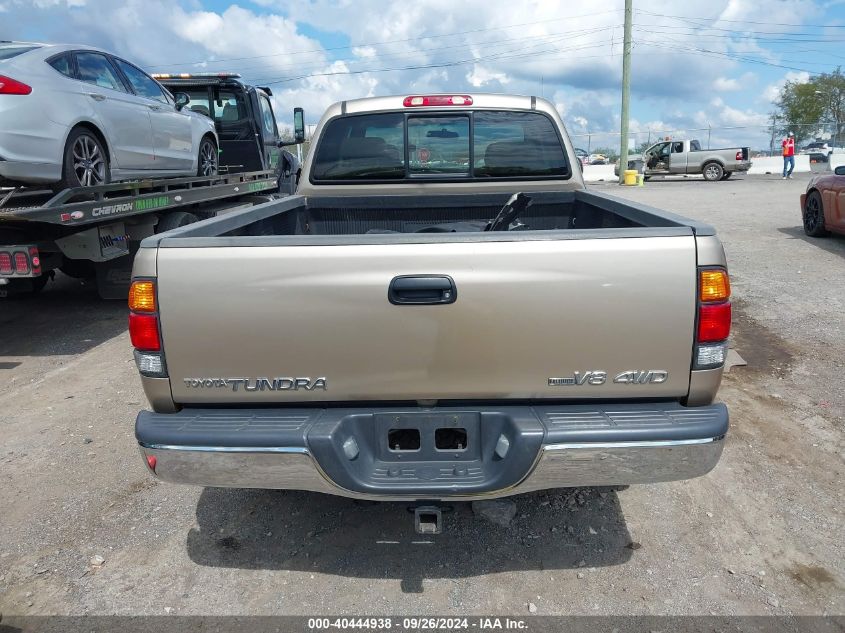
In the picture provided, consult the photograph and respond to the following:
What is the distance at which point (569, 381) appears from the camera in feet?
7.98

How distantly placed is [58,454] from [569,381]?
3.31 meters

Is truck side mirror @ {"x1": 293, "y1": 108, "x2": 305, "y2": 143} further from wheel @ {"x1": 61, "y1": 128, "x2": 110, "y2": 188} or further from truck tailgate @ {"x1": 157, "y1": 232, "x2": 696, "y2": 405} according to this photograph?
truck tailgate @ {"x1": 157, "y1": 232, "x2": 696, "y2": 405}

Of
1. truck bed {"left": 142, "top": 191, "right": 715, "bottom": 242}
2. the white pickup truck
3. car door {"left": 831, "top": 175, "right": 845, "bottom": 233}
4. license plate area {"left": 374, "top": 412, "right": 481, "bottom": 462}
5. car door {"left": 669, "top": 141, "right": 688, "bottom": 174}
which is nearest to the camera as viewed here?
license plate area {"left": 374, "top": 412, "right": 481, "bottom": 462}

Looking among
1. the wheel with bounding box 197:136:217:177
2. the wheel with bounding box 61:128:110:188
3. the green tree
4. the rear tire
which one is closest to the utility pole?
the rear tire

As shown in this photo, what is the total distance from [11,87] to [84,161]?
1006 millimetres

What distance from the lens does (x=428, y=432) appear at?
8.08ft

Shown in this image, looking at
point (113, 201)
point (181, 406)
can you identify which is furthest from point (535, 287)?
point (113, 201)

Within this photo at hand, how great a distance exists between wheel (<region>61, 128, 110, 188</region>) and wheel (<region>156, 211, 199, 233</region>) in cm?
93

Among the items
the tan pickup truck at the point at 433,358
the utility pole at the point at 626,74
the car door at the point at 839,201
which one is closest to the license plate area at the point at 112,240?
the tan pickup truck at the point at 433,358

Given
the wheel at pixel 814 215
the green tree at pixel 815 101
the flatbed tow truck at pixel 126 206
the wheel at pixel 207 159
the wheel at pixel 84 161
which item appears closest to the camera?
the flatbed tow truck at pixel 126 206

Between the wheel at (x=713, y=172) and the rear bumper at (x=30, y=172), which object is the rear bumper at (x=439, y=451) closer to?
the rear bumper at (x=30, y=172)

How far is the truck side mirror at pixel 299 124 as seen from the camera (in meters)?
11.8

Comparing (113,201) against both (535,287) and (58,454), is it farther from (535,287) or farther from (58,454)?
(535,287)

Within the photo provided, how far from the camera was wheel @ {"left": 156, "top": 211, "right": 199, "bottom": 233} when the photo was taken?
7.57 metres
